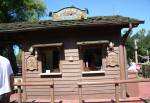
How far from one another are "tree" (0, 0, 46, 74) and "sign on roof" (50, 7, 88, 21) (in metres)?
20.7

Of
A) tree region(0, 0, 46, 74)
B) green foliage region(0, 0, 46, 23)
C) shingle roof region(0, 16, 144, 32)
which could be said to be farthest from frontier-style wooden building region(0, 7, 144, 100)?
green foliage region(0, 0, 46, 23)

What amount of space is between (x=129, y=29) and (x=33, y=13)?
2653cm

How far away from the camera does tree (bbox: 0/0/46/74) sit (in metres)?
35.9

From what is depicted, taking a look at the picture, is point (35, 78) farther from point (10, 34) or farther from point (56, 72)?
point (10, 34)

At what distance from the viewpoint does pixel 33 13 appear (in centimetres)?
3931

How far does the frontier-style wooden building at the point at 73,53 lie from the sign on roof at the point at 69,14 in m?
0.04

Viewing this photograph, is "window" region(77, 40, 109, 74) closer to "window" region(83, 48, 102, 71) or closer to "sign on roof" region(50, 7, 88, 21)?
"window" region(83, 48, 102, 71)

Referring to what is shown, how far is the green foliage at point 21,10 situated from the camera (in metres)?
35.9

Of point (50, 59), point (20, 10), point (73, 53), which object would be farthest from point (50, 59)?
point (20, 10)

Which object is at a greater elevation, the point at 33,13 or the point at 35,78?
the point at 33,13

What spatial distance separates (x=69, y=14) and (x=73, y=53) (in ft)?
6.06

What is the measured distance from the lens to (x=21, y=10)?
38.4 metres

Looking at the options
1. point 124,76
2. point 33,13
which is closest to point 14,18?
point 33,13

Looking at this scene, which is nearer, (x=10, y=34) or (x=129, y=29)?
(x=129, y=29)
